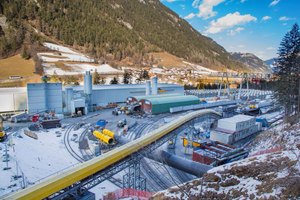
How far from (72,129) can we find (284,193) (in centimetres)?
2727

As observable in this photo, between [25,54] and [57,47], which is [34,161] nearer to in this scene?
[25,54]

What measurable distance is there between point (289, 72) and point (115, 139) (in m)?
26.8

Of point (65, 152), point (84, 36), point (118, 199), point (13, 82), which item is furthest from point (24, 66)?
point (118, 199)

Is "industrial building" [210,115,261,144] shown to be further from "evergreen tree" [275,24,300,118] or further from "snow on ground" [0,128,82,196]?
"snow on ground" [0,128,82,196]

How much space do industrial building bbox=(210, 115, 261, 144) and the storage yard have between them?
12 centimetres

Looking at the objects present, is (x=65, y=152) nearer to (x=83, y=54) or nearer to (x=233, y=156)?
(x=233, y=156)

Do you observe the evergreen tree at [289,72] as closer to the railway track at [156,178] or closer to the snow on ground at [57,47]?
the railway track at [156,178]

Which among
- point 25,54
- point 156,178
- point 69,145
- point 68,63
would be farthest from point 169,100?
point 25,54

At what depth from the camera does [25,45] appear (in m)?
87.8

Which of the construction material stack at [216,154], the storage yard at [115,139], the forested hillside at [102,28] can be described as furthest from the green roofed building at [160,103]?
the forested hillside at [102,28]

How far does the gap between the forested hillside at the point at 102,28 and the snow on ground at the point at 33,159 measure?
72.8 meters

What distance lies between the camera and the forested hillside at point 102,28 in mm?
108137

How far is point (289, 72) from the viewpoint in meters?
32.8

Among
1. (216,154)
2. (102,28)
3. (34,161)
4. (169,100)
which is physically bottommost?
(34,161)
